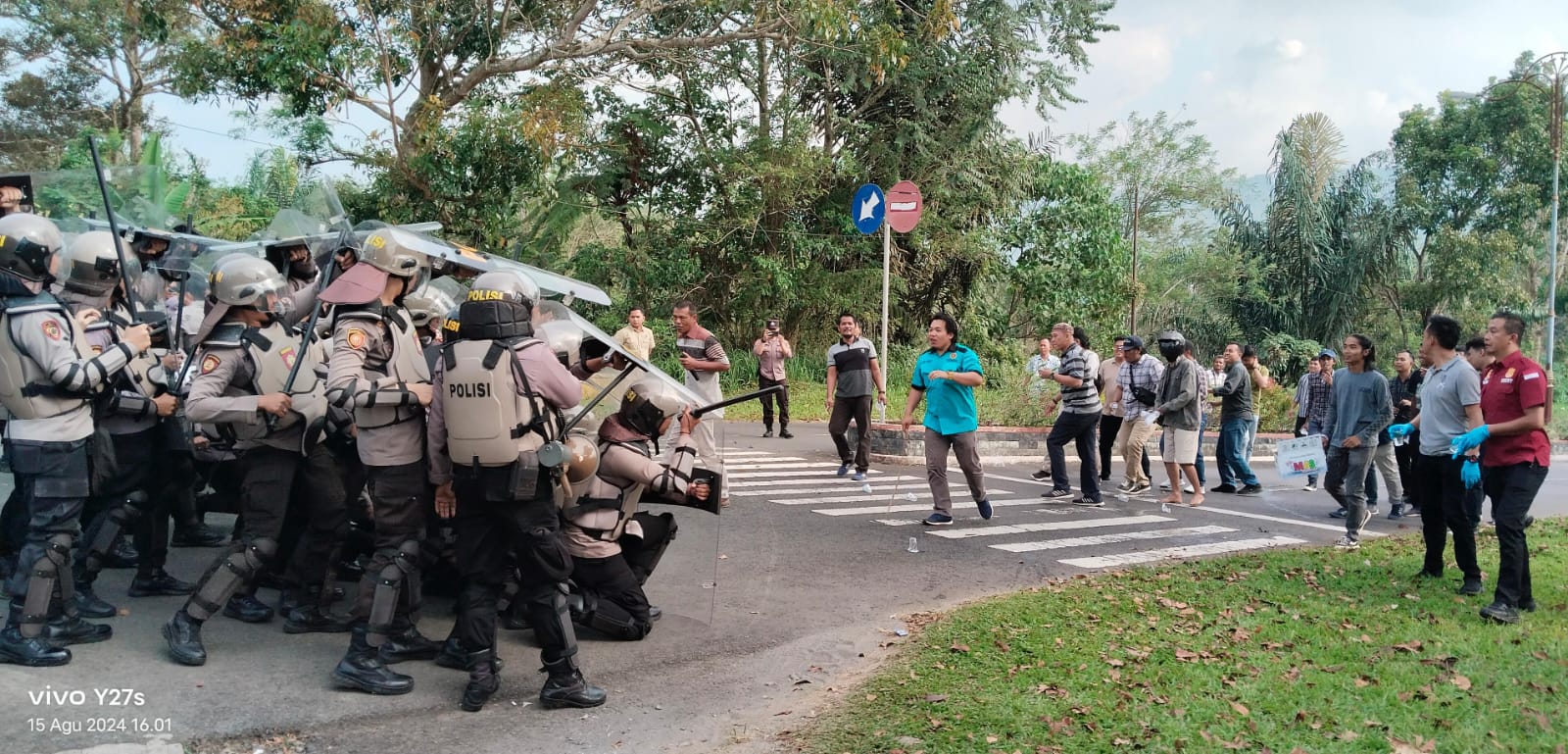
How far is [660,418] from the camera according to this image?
5582mm

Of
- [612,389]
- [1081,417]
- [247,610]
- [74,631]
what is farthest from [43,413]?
[1081,417]

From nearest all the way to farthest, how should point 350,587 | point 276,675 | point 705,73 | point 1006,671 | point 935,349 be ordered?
point 276,675 < point 1006,671 < point 350,587 < point 935,349 < point 705,73

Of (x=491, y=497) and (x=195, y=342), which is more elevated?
(x=195, y=342)

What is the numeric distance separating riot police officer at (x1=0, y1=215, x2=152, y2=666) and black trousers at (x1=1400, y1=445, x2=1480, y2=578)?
7879 millimetres

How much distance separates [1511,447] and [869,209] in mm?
9365

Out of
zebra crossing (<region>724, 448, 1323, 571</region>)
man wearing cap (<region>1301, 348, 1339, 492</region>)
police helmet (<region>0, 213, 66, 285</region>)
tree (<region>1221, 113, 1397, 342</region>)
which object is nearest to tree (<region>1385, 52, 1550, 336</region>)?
tree (<region>1221, 113, 1397, 342</region>)

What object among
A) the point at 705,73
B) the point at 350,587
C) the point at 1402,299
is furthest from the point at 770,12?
the point at 1402,299

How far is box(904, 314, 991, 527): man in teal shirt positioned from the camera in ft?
30.9

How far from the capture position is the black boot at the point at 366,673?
4.95 m

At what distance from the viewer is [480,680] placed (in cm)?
489

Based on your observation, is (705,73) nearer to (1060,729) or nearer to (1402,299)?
(1060,729)

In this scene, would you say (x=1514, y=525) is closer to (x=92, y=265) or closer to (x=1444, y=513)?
(x=1444, y=513)

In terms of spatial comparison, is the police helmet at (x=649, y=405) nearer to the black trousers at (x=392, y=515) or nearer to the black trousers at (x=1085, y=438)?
the black trousers at (x=392, y=515)

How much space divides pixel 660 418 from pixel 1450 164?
36681 mm
